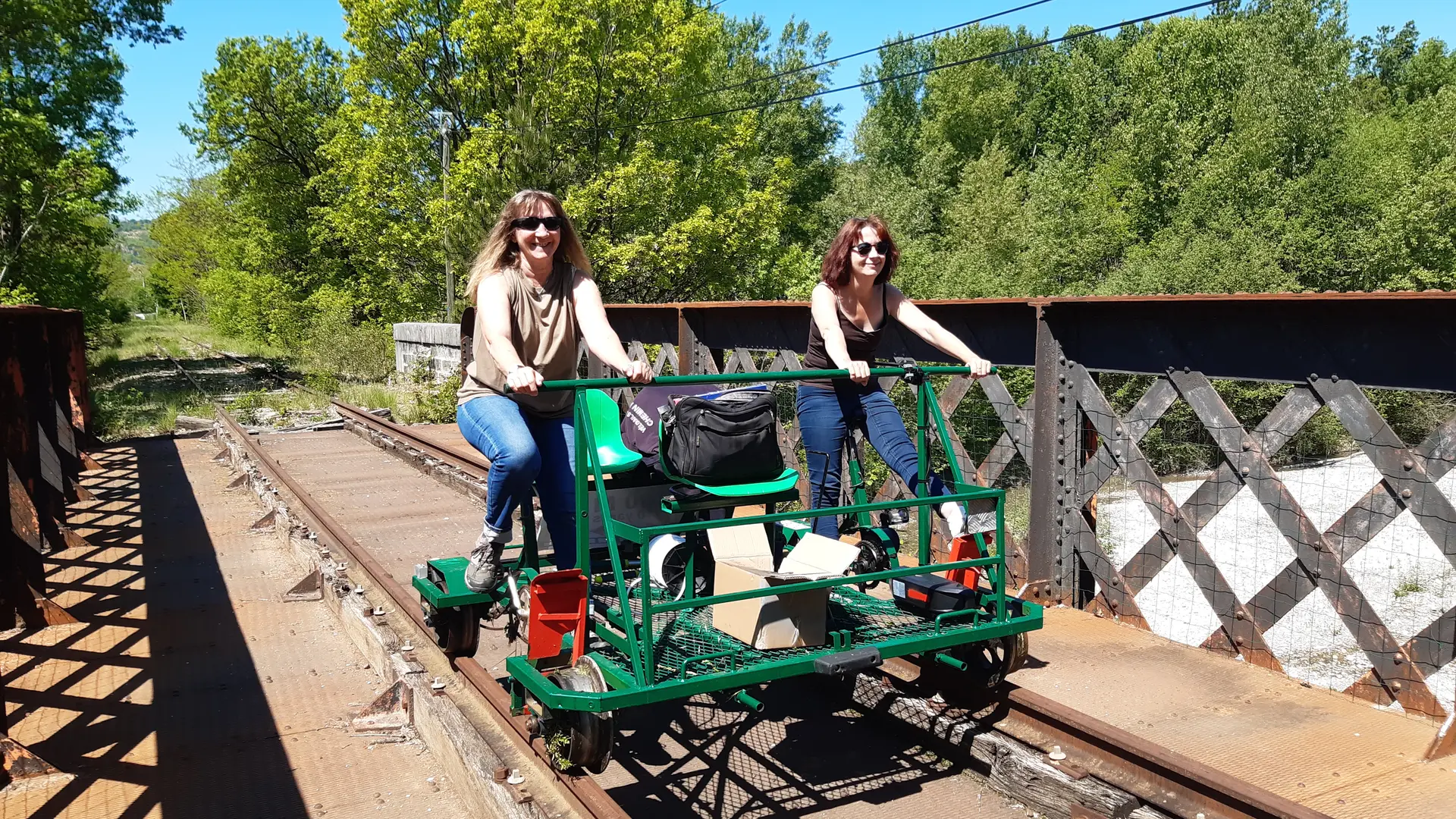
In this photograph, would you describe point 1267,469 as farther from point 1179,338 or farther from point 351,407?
point 351,407

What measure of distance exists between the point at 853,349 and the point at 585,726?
7.15ft

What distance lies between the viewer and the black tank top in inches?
184

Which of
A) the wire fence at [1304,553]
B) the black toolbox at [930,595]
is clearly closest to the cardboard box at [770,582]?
the black toolbox at [930,595]

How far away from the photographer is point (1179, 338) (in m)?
4.92

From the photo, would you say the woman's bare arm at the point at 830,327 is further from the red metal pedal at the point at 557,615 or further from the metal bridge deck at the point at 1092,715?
the metal bridge deck at the point at 1092,715

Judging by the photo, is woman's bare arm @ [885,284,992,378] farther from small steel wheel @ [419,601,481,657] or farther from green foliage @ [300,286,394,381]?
green foliage @ [300,286,394,381]

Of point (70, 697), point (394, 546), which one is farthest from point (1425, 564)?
point (70, 697)

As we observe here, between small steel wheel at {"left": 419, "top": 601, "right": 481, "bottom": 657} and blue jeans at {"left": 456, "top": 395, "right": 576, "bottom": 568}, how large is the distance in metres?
0.83

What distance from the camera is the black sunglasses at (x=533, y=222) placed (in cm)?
402

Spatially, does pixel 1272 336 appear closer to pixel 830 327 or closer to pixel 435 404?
pixel 830 327

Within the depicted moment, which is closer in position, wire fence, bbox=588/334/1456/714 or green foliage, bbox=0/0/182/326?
wire fence, bbox=588/334/1456/714

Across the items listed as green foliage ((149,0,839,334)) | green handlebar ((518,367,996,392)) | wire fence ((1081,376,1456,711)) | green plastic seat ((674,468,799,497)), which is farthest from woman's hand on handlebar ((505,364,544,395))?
green foliage ((149,0,839,334))

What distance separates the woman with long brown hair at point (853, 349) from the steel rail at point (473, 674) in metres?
1.58

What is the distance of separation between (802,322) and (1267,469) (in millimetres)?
3597
